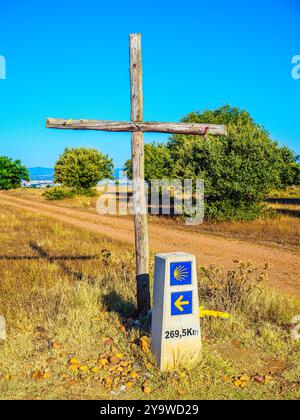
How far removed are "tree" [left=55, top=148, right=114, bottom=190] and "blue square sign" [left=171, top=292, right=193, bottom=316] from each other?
1516 inches

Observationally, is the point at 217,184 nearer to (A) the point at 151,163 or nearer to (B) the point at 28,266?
(B) the point at 28,266

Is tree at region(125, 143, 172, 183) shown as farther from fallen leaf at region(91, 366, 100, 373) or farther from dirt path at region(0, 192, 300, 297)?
fallen leaf at region(91, 366, 100, 373)

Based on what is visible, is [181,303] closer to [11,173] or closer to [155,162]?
[155,162]

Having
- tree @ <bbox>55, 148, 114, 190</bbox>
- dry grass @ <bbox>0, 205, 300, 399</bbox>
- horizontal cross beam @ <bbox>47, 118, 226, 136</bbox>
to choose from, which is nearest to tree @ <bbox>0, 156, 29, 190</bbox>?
tree @ <bbox>55, 148, 114, 190</bbox>

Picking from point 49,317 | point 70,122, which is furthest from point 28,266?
point 70,122

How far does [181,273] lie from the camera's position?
4281 millimetres

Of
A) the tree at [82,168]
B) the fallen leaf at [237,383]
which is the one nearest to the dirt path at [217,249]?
the fallen leaf at [237,383]

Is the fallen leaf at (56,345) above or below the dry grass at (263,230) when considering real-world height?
below

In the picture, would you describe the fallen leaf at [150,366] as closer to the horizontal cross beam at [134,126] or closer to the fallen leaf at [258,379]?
the fallen leaf at [258,379]

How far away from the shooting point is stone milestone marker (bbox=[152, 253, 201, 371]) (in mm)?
4223

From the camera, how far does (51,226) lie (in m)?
18.1

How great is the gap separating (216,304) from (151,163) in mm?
27880

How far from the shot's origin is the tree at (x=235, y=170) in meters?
17.6
